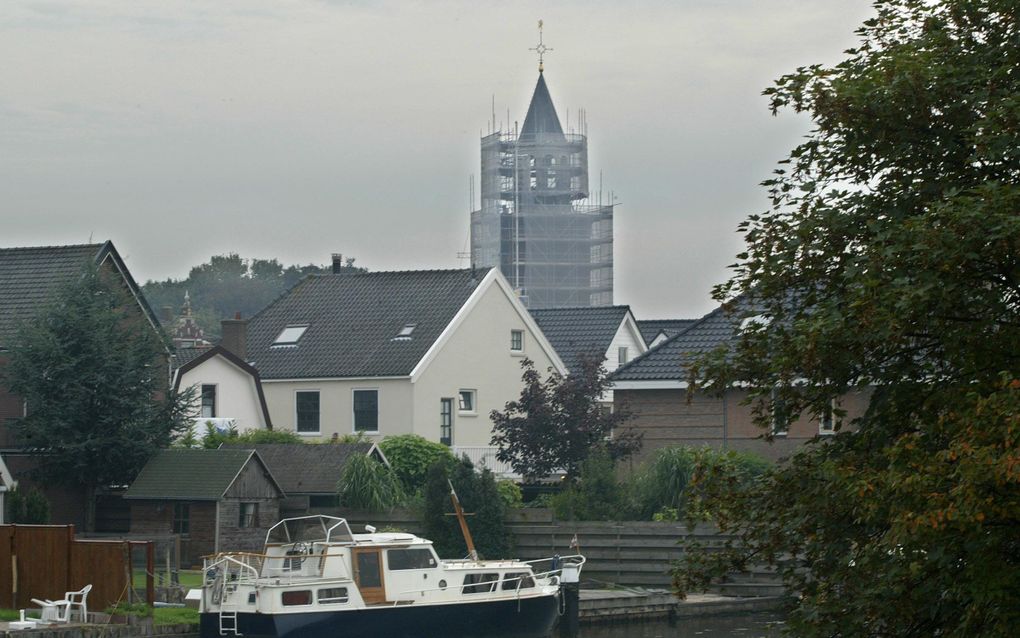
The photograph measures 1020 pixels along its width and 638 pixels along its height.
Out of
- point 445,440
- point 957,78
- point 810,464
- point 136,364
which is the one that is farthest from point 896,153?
point 445,440

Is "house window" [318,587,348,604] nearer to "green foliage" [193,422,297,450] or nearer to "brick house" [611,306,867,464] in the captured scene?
"green foliage" [193,422,297,450]

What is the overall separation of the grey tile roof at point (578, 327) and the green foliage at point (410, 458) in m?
21.0

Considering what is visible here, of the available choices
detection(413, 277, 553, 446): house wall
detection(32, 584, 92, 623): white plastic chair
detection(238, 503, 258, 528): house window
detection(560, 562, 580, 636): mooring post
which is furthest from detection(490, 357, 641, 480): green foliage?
detection(32, 584, 92, 623): white plastic chair

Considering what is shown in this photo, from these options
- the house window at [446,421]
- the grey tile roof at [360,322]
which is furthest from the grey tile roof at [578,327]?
the house window at [446,421]

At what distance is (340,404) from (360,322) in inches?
147

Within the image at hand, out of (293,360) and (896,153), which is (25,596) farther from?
(293,360)

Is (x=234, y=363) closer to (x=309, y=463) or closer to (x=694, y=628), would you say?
(x=309, y=463)

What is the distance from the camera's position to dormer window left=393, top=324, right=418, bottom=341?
56594mm

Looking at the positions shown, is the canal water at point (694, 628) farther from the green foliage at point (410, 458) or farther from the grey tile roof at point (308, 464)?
the green foliage at point (410, 458)

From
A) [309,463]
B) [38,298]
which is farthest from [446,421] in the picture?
[38,298]

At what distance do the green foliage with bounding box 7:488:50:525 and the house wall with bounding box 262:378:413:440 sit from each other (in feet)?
49.8

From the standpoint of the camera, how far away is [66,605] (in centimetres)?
2958

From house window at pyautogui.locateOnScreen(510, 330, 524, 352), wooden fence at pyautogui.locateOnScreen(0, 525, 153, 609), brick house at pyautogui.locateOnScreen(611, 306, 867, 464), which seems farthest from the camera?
house window at pyautogui.locateOnScreen(510, 330, 524, 352)

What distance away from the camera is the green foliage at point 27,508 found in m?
40.6
